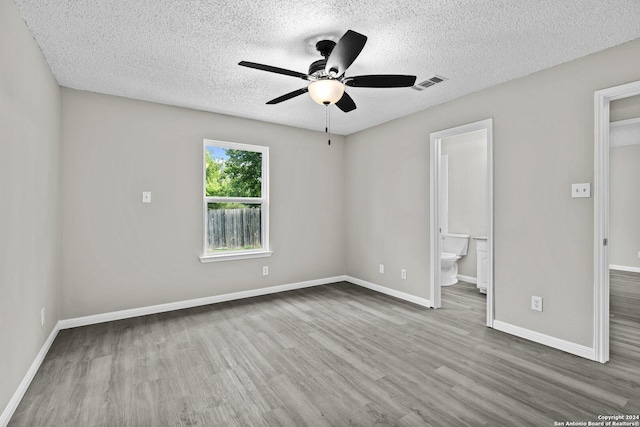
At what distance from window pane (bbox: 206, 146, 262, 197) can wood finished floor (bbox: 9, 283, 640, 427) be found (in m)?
1.67

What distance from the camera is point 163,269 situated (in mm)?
3740

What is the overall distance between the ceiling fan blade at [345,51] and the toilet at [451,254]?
351 cm

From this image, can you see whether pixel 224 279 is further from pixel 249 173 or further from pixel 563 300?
pixel 563 300

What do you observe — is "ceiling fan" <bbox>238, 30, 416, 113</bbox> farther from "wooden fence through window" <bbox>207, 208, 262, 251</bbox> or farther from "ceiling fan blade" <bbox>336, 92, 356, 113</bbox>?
"wooden fence through window" <bbox>207, 208, 262, 251</bbox>

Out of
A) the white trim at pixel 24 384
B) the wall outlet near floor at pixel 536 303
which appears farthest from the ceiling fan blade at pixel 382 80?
the white trim at pixel 24 384

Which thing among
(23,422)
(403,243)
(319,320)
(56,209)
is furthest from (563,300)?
(56,209)

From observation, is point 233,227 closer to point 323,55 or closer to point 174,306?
point 174,306

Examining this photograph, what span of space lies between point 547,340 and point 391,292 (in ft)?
6.35

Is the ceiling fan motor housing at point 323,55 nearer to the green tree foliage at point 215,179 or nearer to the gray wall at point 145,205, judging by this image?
the gray wall at point 145,205

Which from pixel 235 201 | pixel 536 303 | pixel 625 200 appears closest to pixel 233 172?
pixel 235 201

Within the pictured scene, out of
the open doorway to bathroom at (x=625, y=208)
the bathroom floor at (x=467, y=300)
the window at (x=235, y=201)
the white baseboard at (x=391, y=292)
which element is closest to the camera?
the bathroom floor at (x=467, y=300)

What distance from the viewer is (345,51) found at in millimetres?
1964

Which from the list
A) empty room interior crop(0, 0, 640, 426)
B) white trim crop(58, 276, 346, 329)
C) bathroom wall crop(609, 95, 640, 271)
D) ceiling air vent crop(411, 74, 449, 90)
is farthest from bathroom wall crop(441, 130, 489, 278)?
bathroom wall crop(609, 95, 640, 271)

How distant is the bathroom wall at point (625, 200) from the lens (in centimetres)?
569
